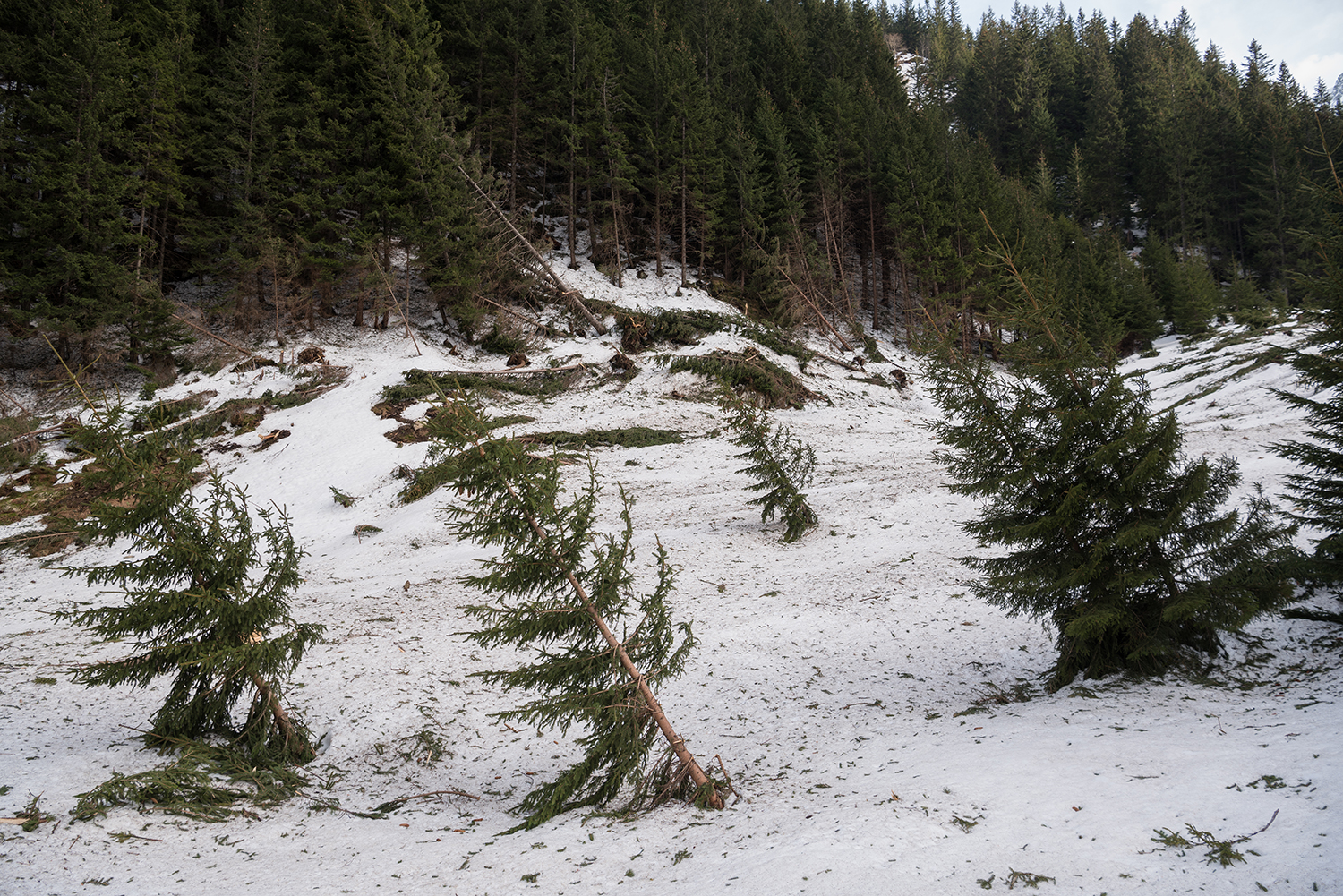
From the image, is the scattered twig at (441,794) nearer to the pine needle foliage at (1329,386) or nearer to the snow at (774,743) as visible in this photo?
the snow at (774,743)

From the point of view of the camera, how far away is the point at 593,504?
5547 mm

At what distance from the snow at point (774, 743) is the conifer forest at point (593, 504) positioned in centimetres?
6

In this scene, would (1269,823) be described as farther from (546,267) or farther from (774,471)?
(546,267)

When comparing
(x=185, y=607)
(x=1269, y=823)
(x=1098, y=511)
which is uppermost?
(x=1098, y=511)

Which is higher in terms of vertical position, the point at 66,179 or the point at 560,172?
the point at 560,172

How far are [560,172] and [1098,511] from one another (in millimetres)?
41183

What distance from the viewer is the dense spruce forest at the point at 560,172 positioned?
23.0 meters

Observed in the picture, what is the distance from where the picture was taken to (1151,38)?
3300 inches

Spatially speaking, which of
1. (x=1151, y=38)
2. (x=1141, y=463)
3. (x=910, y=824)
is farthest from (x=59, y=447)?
(x=1151, y=38)

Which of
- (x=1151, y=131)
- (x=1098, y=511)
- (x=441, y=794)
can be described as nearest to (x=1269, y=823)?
(x=1098, y=511)

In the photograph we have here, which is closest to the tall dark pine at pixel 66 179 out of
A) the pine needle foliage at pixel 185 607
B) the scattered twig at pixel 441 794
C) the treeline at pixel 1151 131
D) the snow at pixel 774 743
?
the snow at pixel 774 743

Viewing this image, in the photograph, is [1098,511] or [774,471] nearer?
[1098,511]

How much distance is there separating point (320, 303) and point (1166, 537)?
31.7 meters

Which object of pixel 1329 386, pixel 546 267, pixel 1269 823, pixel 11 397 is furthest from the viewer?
pixel 546 267
